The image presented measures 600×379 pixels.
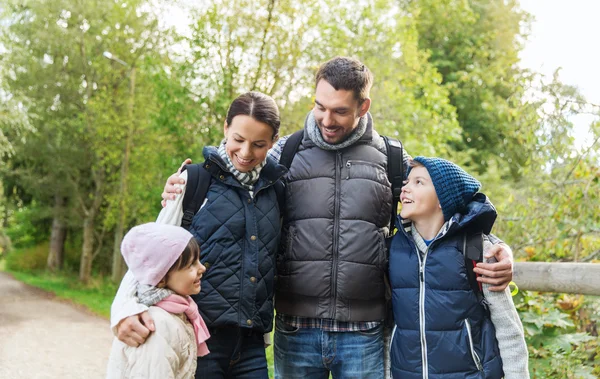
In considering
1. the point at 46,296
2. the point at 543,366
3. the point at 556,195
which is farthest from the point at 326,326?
the point at 46,296

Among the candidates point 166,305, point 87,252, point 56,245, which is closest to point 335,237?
point 166,305

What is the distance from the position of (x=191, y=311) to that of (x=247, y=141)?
781 mm

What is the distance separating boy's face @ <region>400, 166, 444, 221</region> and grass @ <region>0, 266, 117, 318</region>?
10739 millimetres

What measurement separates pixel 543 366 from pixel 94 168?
17264mm

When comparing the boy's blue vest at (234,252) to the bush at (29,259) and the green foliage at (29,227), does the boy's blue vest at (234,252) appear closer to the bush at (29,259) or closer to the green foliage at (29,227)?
the green foliage at (29,227)

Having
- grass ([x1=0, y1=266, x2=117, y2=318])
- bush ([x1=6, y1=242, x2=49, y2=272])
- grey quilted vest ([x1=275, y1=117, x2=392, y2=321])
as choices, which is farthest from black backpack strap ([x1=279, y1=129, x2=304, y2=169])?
bush ([x1=6, y1=242, x2=49, y2=272])

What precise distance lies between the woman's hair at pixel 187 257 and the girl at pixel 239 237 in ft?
0.46

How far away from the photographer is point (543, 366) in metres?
4.96

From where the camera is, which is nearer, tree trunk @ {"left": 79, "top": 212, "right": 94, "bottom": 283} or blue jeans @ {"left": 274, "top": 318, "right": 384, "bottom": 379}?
blue jeans @ {"left": 274, "top": 318, "right": 384, "bottom": 379}

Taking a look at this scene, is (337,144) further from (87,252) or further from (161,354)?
(87,252)

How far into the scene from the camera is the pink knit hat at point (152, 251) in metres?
2.44

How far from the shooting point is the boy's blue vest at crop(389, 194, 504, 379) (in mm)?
2670

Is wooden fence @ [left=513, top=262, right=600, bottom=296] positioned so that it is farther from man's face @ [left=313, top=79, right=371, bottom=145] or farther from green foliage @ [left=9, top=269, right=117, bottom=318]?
green foliage @ [left=9, top=269, right=117, bottom=318]

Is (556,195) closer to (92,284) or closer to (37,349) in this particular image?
(37,349)
